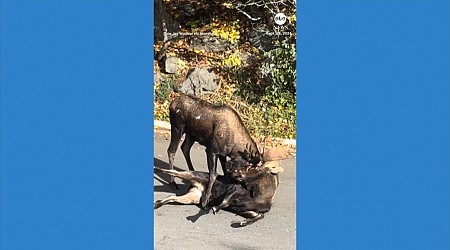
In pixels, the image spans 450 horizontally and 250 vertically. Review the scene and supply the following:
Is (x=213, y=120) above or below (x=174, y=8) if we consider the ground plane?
below

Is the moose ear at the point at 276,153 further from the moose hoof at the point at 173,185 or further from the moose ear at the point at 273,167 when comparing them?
the moose hoof at the point at 173,185

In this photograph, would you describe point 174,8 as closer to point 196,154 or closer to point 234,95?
point 234,95

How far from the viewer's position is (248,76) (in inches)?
172

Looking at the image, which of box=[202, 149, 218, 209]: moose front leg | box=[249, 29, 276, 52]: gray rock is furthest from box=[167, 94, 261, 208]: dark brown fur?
box=[249, 29, 276, 52]: gray rock

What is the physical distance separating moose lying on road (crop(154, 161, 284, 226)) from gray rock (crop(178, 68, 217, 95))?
566mm

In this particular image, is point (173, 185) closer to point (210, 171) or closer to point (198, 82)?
point (210, 171)

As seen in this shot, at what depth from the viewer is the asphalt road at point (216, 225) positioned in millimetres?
4332

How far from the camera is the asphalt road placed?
433cm

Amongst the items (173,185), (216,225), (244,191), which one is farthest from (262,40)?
(216,225)

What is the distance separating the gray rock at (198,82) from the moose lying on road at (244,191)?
0.57 metres

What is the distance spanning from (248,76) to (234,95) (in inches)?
6.3

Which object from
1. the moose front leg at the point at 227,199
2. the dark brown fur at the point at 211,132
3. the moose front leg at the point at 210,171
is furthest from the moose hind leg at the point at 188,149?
the moose front leg at the point at 227,199

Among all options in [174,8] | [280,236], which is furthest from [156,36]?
[280,236]

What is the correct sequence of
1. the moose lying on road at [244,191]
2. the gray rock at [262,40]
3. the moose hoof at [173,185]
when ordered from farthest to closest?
1. the moose hoof at [173,185]
2. the moose lying on road at [244,191]
3. the gray rock at [262,40]
